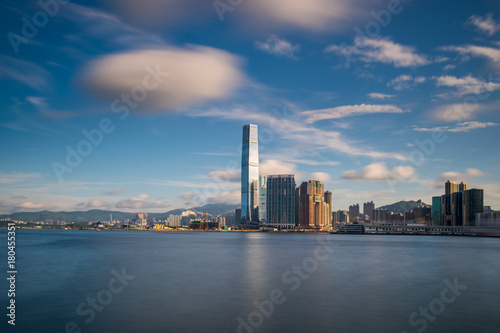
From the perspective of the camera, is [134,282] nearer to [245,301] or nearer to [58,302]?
[58,302]

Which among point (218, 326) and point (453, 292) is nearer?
point (218, 326)

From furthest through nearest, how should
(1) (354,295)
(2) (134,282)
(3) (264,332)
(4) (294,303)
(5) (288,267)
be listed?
(5) (288,267)
(2) (134,282)
(1) (354,295)
(4) (294,303)
(3) (264,332)

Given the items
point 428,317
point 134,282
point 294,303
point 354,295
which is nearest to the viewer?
point 428,317

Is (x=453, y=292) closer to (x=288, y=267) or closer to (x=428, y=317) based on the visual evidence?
(x=428, y=317)

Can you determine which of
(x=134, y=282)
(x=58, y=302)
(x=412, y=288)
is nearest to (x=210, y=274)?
(x=134, y=282)

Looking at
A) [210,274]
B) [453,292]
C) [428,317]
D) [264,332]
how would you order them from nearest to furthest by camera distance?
1. [264,332]
2. [428,317]
3. [453,292]
4. [210,274]

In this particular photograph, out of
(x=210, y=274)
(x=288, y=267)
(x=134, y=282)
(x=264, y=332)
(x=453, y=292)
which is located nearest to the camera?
(x=264, y=332)

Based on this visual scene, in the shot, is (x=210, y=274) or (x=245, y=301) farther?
(x=210, y=274)

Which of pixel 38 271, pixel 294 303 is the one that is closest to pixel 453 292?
pixel 294 303
